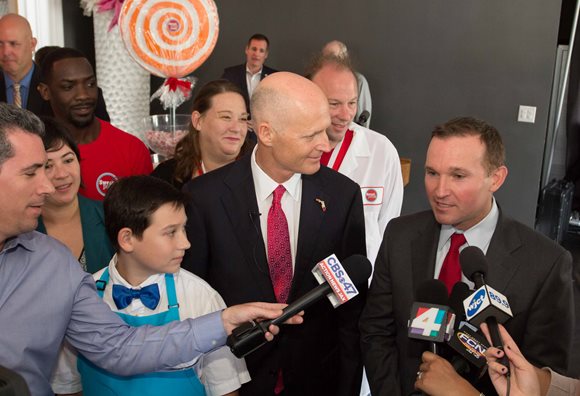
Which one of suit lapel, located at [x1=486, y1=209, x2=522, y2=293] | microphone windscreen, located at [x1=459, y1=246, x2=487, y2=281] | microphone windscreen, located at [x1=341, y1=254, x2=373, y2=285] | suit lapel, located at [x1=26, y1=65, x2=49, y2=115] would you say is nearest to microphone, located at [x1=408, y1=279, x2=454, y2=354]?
microphone windscreen, located at [x1=459, y1=246, x2=487, y2=281]

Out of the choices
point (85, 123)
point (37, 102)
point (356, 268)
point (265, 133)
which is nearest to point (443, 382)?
point (356, 268)

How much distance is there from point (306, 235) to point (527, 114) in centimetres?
462

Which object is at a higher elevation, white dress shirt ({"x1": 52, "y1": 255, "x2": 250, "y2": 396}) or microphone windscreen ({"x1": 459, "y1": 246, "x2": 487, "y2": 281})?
microphone windscreen ({"x1": 459, "y1": 246, "x2": 487, "y2": 281})

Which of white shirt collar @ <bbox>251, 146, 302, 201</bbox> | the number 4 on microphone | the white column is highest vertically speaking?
the white column

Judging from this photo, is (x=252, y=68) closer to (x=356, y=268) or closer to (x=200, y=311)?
(x=200, y=311)

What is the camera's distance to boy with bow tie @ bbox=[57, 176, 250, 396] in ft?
6.20

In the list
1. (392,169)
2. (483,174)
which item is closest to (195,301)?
(483,174)

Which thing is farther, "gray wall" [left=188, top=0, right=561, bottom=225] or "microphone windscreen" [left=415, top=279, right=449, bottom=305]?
"gray wall" [left=188, top=0, right=561, bottom=225]

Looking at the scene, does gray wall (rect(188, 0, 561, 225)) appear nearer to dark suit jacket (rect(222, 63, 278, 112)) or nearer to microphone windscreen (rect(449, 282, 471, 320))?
dark suit jacket (rect(222, 63, 278, 112))

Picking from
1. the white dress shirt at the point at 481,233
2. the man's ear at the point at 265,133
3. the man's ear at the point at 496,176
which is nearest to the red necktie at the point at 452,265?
the white dress shirt at the point at 481,233

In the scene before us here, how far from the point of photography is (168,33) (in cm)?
369

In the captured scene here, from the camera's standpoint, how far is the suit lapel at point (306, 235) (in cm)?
208

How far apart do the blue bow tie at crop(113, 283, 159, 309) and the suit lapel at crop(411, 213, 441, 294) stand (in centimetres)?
80

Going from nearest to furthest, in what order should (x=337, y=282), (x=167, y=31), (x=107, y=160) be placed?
1. (x=337, y=282)
2. (x=107, y=160)
3. (x=167, y=31)
